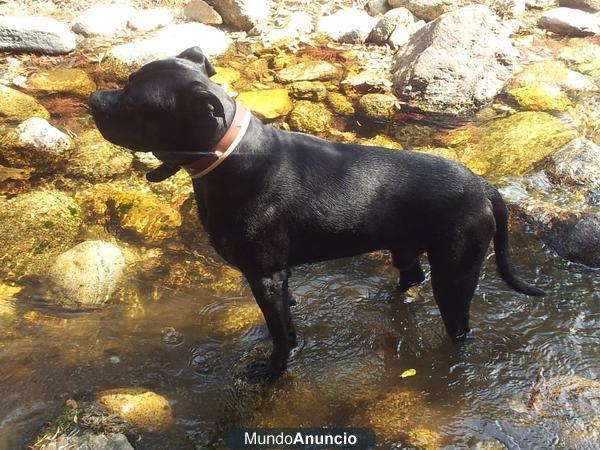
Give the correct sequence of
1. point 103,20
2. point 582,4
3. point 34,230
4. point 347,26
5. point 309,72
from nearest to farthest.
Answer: point 34,230, point 309,72, point 103,20, point 347,26, point 582,4

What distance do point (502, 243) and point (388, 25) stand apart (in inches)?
241

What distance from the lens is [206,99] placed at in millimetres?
2746

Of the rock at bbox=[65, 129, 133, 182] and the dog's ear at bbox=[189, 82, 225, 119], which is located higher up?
the dog's ear at bbox=[189, 82, 225, 119]

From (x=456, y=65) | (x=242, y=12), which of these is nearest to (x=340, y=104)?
(x=456, y=65)

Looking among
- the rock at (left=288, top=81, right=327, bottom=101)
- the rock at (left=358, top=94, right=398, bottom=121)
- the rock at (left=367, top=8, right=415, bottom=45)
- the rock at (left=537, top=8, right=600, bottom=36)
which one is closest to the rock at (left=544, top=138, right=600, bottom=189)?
the rock at (left=358, top=94, right=398, bottom=121)

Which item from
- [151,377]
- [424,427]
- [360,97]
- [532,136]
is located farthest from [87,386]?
[532,136]

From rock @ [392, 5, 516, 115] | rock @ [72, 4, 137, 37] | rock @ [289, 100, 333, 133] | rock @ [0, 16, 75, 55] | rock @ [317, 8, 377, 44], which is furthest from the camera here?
rock @ [317, 8, 377, 44]

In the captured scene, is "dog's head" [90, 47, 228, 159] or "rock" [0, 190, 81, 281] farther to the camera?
"rock" [0, 190, 81, 281]

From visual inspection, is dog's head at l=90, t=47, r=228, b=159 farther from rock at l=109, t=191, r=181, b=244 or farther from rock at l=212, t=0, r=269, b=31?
rock at l=212, t=0, r=269, b=31

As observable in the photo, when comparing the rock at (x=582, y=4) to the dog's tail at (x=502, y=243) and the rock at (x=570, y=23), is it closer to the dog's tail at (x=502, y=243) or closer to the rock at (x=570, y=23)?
the rock at (x=570, y=23)

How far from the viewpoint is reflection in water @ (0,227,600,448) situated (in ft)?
11.5

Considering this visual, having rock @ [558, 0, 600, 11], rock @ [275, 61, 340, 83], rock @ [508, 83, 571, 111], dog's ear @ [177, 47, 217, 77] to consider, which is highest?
dog's ear @ [177, 47, 217, 77]

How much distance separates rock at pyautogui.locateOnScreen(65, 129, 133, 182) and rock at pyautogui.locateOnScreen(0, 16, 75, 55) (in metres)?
2.42

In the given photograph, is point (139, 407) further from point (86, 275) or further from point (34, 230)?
point (34, 230)
